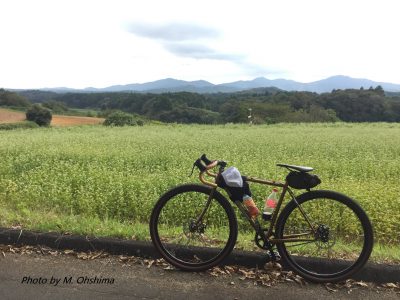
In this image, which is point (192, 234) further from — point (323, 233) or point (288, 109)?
point (288, 109)

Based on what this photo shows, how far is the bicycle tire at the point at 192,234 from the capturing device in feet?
12.9

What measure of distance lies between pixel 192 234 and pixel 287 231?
1030 millimetres

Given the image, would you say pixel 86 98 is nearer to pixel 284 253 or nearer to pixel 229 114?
pixel 229 114

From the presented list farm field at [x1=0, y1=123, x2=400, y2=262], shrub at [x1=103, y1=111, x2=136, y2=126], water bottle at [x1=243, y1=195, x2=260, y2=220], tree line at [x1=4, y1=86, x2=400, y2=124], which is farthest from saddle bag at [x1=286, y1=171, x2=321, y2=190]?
tree line at [x1=4, y1=86, x2=400, y2=124]

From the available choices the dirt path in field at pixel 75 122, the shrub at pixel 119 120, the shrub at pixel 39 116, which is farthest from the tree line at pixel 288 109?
the shrub at pixel 39 116

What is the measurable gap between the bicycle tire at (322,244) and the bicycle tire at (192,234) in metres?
0.56

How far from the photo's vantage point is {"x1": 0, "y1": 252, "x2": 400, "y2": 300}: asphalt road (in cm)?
344

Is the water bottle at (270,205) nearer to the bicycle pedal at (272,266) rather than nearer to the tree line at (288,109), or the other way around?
the bicycle pedal at (272,266)

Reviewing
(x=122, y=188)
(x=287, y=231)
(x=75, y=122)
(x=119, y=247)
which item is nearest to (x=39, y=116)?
(x=75, y=122)

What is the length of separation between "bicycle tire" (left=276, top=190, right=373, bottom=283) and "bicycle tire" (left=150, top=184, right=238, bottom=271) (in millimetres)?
562

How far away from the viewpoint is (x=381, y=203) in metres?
6.57

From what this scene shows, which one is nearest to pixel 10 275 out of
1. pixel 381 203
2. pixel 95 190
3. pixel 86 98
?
pixel 95 190

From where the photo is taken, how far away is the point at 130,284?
3623 millimetres

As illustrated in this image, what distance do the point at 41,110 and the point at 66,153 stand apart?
45138 mm
